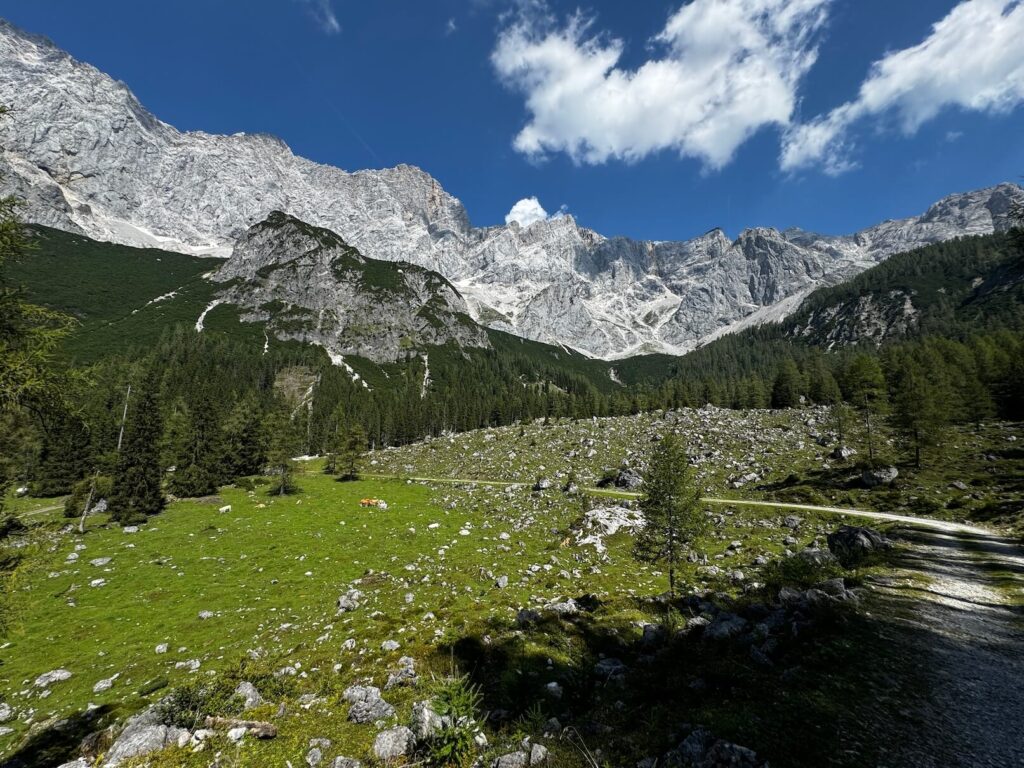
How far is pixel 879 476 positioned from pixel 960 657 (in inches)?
1634

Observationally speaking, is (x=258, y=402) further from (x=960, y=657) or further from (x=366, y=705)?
(x=960, y=657)

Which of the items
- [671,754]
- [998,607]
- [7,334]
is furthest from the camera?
[998,607]

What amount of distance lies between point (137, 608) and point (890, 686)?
1127 inches

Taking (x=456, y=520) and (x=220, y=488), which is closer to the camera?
(x=456, y=520)

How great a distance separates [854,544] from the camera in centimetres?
2303

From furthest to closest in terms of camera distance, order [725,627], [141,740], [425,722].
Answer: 1. [725,627]
2. [141,740]
3. [425,722]

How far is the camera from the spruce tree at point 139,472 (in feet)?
131

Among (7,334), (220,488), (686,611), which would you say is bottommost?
(220,488)

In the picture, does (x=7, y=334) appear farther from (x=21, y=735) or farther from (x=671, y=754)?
(x=671, y=754)

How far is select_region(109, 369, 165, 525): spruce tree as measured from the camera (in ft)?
131

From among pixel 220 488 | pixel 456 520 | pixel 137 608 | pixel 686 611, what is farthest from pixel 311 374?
pixel 686 611

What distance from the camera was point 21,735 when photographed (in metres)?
11.4

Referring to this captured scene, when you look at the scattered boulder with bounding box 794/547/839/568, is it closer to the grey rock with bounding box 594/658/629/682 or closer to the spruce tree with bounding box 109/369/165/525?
the grey rock with bounding box 594/658/629/682

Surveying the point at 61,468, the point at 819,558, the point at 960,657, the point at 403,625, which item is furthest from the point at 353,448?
the point at 960,657
